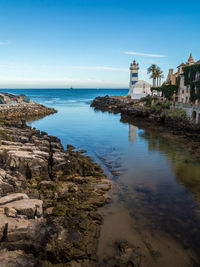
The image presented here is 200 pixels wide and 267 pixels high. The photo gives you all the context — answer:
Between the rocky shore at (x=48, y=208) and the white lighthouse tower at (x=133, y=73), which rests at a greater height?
the white lighthouse tower at (x=133, y=73)

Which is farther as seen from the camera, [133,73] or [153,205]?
[133,73]

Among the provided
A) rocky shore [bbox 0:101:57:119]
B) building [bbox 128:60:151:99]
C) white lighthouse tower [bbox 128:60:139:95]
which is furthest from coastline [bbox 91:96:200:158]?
white lighthouse tower [bbox 128:60:139:95]

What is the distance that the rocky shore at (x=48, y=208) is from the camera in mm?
9281

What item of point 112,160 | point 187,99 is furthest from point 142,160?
point 187,99

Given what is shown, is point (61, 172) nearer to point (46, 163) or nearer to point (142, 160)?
point (46, 163)

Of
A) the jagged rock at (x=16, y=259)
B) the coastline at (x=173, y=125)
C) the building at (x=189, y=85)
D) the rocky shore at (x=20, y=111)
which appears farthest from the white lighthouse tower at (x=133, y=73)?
the jagged rock at (x=16, y=259)

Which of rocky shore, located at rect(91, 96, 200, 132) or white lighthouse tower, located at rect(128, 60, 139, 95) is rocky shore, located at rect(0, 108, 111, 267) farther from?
white lighthouse tower, located at rect(128, 60, 139, 95)

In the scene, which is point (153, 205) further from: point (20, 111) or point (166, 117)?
point (20, 111)

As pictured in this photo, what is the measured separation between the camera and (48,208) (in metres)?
13.1

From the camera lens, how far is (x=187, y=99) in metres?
48.3

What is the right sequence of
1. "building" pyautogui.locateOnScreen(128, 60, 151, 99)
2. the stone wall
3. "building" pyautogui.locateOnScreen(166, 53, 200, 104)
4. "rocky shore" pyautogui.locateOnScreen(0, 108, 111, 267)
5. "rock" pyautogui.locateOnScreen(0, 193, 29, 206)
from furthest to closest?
"building" pyautogui.locateOnScreen(128, 60, 151, 99) → "building" pyautogui.locateOnScreen(166, 53, 200, 104) → the stone wall → "rock" pyautogui.locateOnScreen(0, 193, 29, 206) → "rocky shore" pyautogui.locateOnScreen(0, 108, 111, 267)

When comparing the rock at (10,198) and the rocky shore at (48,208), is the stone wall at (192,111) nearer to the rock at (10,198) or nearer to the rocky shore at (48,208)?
the rocky shore at (48,208)

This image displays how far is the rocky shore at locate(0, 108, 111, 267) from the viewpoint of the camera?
9.28 m

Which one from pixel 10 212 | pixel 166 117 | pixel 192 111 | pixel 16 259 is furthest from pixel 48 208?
pixel 166 117
